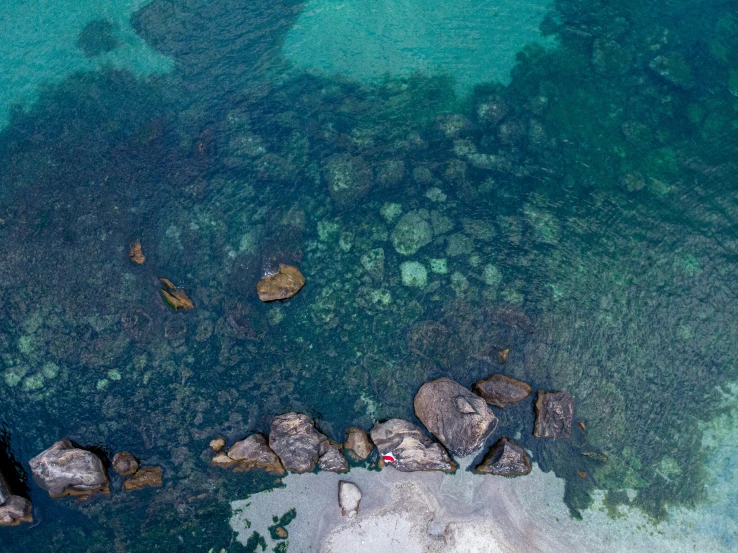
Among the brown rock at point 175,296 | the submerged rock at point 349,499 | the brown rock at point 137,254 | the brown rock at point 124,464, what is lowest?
the submerged rock at point 349,499

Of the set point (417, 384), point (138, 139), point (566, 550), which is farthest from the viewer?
point (138, 139)

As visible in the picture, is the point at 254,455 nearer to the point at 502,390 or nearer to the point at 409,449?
the point at 409,449

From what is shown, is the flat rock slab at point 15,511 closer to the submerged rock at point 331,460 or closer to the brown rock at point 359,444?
the submerged rock at point 331,460

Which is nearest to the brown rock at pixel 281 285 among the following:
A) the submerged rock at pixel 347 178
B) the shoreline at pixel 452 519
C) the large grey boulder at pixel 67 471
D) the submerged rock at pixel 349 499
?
the submerged rock at pixel 347 178

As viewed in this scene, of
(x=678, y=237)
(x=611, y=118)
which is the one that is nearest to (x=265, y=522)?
(x=678, y=237)

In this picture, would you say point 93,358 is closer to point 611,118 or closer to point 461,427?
point 461,427

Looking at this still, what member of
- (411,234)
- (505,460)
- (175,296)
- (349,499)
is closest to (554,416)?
(505,460)
